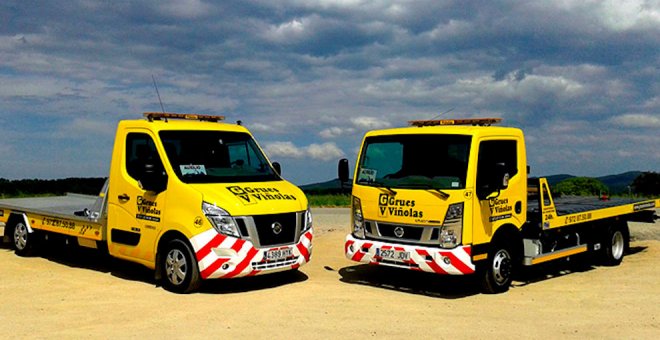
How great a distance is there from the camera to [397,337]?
26.5 feet

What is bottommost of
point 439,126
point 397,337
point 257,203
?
point 397,337

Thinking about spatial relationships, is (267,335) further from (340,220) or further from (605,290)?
(340,220)

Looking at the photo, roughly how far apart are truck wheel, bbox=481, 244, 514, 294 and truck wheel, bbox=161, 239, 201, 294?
13.7ft

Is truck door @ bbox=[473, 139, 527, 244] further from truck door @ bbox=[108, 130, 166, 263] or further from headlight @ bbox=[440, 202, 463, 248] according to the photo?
truck door @ bbox=[108, 130, 166, 263]

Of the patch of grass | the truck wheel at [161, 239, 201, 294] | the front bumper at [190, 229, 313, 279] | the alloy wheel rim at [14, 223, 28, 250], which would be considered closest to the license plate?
the front bumper at [190, 229, 313, 279]

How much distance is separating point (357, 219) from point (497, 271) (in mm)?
2250

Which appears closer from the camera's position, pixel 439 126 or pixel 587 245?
pixel 439 126

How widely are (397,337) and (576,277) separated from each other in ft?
19.3

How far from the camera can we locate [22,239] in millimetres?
Answer: 14680

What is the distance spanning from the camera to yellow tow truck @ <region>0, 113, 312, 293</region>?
10453mm

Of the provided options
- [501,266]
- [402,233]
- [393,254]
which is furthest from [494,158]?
[393,254]

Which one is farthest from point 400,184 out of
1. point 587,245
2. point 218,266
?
point 587,245

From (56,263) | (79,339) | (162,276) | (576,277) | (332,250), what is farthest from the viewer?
(332,250)

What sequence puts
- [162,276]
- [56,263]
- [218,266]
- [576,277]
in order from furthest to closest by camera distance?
[56,263] → [576,277] → [162,276] → [218,266]
